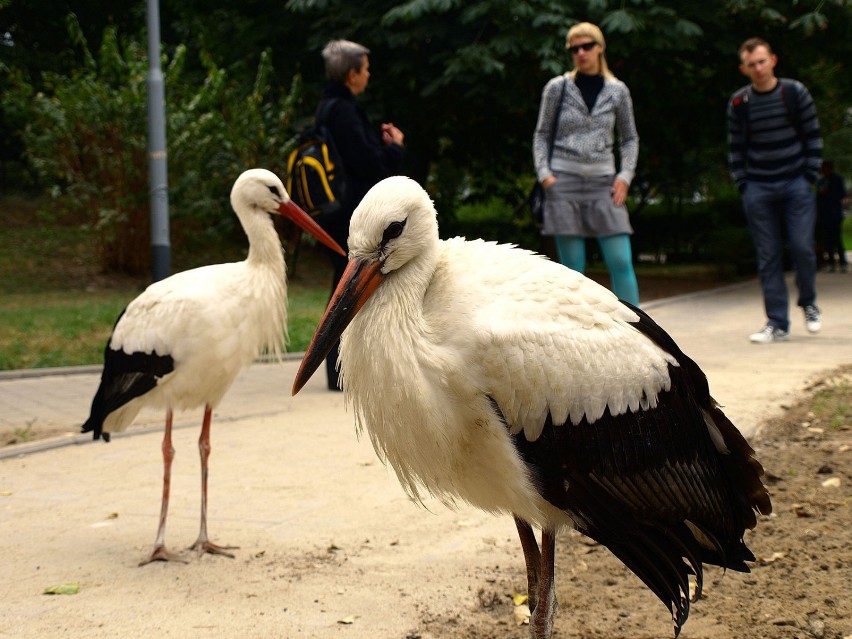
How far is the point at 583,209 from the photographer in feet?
24.2

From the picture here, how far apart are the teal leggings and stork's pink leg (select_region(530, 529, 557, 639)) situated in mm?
4108

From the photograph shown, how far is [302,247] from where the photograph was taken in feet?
70.1

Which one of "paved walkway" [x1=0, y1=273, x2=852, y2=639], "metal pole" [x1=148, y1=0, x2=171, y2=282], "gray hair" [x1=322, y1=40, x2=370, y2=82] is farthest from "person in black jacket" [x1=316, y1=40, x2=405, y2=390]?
"metal pole" [x1=148, y1=0, x2=171, y2=282]

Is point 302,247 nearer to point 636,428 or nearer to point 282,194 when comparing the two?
point 282,194

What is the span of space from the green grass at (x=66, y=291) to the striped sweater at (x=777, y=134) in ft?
15.1

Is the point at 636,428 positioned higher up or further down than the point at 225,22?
further down

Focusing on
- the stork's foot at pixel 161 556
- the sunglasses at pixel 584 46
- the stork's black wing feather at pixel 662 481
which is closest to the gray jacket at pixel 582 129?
the sunglasses at pixel 584 46

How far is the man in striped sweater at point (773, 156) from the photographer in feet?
31.2

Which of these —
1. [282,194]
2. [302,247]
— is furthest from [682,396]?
[302,247]

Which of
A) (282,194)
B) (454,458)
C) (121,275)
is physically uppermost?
(282,194)

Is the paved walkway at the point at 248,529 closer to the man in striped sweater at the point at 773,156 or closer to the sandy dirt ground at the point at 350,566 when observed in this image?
the sandy dirt ground at the point at 350,566

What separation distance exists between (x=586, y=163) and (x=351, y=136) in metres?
1.67

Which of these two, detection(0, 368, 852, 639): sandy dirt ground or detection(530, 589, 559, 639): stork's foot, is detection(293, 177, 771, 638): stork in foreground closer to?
detection(530, 589, 559, 639): stork's foot

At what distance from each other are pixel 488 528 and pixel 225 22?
17162mm
